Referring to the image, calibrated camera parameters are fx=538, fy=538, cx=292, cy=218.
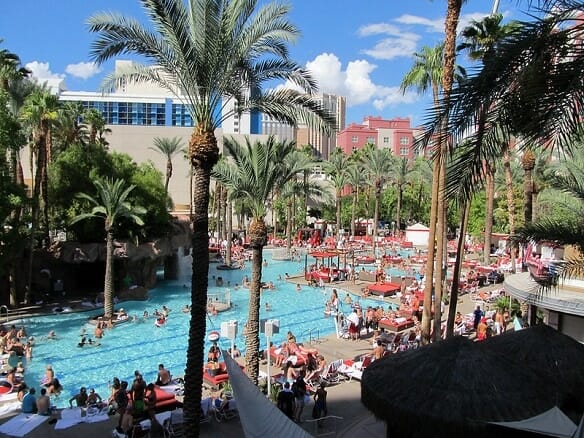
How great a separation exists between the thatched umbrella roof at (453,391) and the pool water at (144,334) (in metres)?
10.7

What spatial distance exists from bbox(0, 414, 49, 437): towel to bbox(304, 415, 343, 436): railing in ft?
18.5

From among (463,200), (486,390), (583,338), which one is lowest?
(583,338)

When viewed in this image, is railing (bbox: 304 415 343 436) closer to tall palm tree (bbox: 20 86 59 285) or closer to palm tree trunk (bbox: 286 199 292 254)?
tall palm tree (bbox: 20 86 59 285)

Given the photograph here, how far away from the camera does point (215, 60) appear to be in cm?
951

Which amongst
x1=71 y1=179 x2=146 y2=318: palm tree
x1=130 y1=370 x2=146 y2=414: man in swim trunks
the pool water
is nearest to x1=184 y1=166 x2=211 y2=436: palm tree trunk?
x1=130 y1=370 x2=146 y2=414: man in swim trunks

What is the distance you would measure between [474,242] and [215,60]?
46976 mm

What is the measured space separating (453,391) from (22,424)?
8.86m

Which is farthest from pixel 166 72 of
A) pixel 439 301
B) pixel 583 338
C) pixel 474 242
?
pixel 474 242

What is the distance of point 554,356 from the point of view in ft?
29.5

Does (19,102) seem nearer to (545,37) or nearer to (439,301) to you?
(439,301)

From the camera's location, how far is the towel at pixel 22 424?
35.3 ft

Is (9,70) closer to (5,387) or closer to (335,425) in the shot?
(5,387)

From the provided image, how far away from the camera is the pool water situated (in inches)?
688

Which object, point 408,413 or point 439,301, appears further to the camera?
point 439,301
